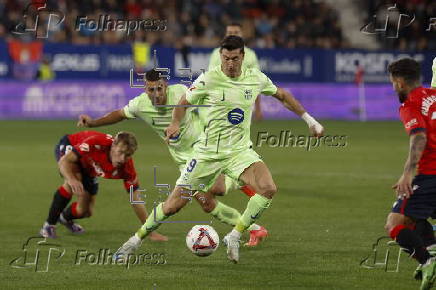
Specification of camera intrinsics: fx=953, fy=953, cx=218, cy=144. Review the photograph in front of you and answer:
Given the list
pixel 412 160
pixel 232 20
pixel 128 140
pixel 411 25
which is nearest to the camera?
pixel 412 160

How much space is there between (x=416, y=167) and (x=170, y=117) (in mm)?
3900

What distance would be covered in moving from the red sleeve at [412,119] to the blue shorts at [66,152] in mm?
4474

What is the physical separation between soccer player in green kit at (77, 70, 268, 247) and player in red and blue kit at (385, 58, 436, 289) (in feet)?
9.07

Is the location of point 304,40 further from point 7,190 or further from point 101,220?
point 101,220

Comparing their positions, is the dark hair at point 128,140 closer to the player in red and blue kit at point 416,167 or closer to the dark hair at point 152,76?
the dark hair at point 152,76

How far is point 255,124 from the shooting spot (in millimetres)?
26578

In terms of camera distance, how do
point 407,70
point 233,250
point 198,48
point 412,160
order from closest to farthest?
point 412,160 → point 407,70 → point 233,250 → point 198,48

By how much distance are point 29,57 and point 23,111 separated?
2.82 meters

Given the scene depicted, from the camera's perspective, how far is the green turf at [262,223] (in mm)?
8438

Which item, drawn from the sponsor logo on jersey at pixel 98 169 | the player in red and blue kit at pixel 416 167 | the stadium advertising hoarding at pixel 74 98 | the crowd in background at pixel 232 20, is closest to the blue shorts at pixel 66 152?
the sponsor logo on jersey at pixel 98 169

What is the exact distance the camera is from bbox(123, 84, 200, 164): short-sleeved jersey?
10773 mm

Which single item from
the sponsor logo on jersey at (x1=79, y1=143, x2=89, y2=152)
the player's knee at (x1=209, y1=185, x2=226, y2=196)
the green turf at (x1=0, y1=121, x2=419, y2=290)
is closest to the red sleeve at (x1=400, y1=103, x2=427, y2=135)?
the green turf at (x1=0, y1=121, x2=419, y2=290)

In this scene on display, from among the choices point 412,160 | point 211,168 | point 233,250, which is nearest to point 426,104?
point 412,160

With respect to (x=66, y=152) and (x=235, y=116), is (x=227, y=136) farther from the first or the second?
(x=66, y=152)
